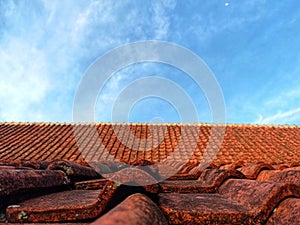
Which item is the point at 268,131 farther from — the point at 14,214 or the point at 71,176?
the point at 14,214

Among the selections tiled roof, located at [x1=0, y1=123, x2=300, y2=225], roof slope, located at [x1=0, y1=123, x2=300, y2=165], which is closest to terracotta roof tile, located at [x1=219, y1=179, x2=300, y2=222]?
tiled roof, located at [x1=0, y1=123, x2=300, y2=225]

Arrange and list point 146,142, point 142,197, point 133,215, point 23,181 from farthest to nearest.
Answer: point 146,142 → point 23,181 → point 142,197 → point 133,215

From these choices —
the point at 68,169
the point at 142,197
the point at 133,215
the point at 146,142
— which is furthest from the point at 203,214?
the point at 146,142

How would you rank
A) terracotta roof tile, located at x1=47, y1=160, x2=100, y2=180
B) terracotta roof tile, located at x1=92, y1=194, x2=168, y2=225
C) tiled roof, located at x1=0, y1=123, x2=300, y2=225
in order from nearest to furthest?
terracotta roof tile, located at x1=92, y1=194, x2=168, y2=225 → tiled roof, located at x1=0, y1=123, x2=300, y2=225 → terracotta roof tile, located at x1=47, y1=160, x2=100, y2=180

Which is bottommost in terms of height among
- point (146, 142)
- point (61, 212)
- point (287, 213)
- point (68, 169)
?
point (61, 212)

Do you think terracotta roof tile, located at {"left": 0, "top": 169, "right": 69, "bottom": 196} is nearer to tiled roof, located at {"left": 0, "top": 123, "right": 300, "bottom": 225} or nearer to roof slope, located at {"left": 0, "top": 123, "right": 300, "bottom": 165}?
tiled roof, located at {"left": 0, "top": 123, "right": 300, "bottom": 225}

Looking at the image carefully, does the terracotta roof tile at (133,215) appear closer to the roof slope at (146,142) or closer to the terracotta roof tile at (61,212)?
the terracotta roof tile at (61,212)

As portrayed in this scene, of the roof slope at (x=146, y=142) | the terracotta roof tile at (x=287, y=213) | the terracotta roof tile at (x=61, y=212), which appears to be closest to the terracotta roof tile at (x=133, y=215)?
the terracotta roof tile at (x=61, y=212)

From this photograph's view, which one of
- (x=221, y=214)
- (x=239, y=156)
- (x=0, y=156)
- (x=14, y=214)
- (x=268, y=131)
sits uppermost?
(x=268, y=131)

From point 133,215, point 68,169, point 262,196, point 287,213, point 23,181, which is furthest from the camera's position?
point 68,169

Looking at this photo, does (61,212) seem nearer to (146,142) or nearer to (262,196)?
(262,196)

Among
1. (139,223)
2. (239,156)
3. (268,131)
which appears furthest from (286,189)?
(268,131)

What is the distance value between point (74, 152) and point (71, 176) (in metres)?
6.57

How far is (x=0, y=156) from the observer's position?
8.25 meters
